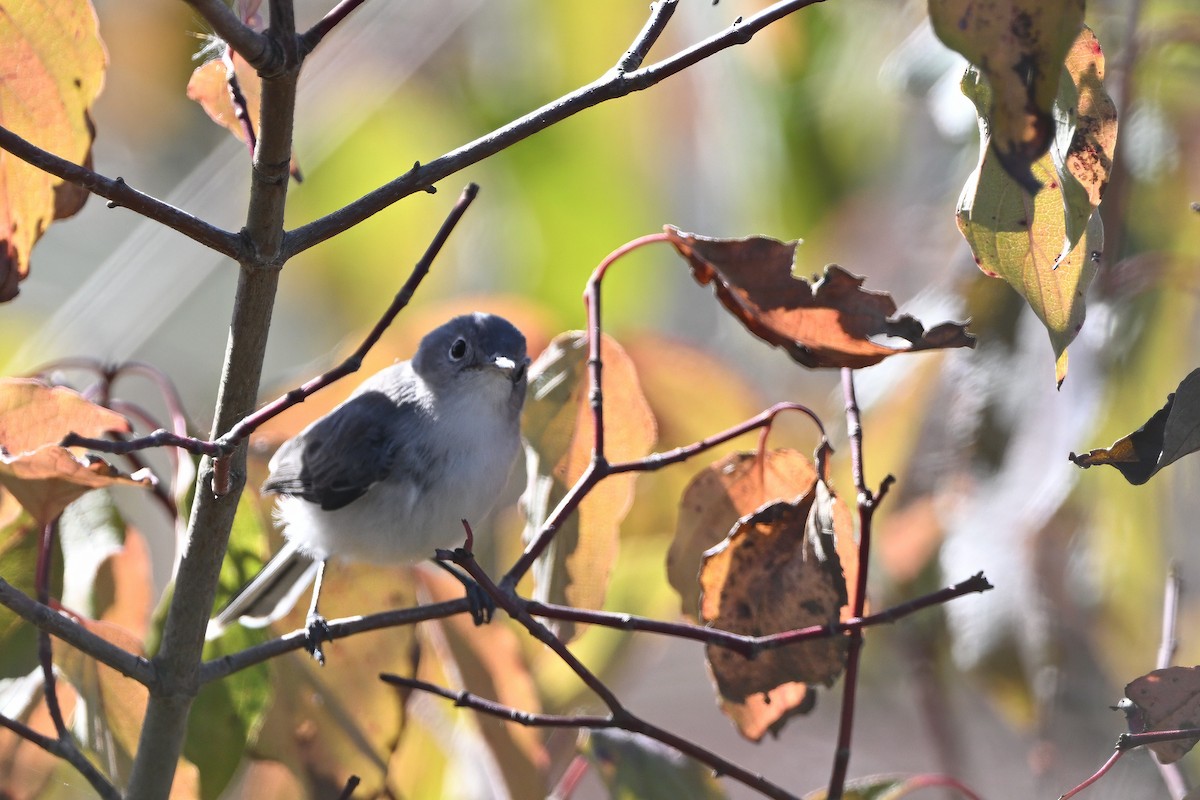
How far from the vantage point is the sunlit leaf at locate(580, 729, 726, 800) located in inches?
48.4

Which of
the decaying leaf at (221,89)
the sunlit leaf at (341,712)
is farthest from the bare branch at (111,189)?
the sunlit leaf at (341,712)

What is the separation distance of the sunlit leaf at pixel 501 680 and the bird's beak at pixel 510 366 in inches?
14.6

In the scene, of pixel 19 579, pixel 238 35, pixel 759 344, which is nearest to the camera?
pixel 238 35

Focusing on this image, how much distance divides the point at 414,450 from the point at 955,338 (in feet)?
2.95

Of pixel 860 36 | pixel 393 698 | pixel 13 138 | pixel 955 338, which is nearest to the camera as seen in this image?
pixel 13 138

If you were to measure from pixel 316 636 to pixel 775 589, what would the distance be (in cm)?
45

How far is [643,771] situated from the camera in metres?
1.24

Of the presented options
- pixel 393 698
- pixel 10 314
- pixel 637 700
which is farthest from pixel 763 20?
pixel 637 700

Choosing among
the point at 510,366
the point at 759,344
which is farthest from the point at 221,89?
the point at 759,344

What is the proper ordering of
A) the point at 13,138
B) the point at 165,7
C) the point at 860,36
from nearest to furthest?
the point at 13,138 < the point at 860,36 < the point at 165,7

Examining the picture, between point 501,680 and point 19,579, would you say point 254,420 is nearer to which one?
point 19,579

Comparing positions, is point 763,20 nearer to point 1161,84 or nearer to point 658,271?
point 1161,84

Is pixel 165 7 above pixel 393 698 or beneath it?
above

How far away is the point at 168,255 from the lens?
2234 mm
